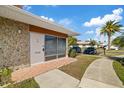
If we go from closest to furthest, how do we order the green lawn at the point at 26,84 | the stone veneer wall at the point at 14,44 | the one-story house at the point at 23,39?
the green lawn at the point at 26,84, the one-story house at the point at 23,39, the stone veneer wall at the point at 14,44

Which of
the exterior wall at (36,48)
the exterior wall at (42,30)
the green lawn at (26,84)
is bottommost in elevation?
the green lawn at (26,84)

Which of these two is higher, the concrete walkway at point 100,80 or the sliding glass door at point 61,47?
the sliding glass door at point 61,47

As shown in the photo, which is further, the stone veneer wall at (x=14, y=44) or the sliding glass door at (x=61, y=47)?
the sliding glass door at (x=61, y=47)

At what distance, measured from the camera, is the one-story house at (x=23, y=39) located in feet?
26.9

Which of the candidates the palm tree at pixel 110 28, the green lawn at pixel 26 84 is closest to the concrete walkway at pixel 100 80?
the green lawn at pixel 26 84

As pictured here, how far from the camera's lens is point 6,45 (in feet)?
28.2

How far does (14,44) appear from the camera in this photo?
30.3ft

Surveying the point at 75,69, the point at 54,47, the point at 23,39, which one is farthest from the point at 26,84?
the point at 54,47

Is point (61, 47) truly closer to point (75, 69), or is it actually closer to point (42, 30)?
point (42, 30)

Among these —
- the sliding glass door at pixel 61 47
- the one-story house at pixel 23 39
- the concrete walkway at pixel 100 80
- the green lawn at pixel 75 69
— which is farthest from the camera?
the sliding glass door at pixel 61 47

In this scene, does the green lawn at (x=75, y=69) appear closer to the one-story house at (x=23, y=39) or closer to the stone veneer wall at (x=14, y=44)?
the one-story house at (x=23, y=39)
